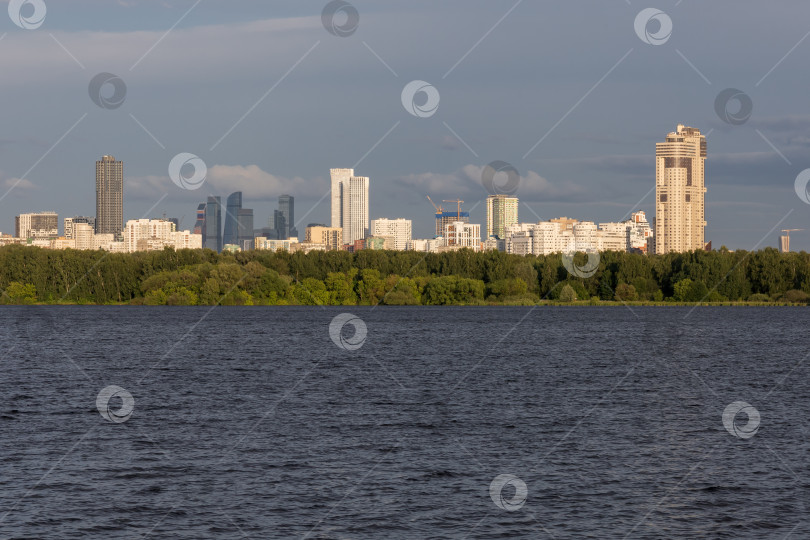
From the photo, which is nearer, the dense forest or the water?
the water

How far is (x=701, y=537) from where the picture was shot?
2241 cm

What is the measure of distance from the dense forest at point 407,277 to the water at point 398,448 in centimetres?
11523

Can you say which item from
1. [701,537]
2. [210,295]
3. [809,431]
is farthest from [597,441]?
[210,295]

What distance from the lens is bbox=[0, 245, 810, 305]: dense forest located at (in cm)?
18462

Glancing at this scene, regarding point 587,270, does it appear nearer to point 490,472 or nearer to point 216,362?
point 216,362

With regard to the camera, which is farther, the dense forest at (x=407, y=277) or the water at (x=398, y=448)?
the dense forest at (x=407, y=277)

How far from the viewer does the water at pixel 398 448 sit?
76.7 feet

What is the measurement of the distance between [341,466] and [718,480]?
11.1m

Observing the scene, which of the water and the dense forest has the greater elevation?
the dense forest

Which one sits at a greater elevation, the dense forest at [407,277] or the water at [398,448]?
the dense forest at [407,277]

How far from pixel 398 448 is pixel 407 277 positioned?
15944 centimetres

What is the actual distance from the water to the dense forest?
4537 inches

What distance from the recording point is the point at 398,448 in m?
32.1

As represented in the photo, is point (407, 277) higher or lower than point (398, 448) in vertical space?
higher
